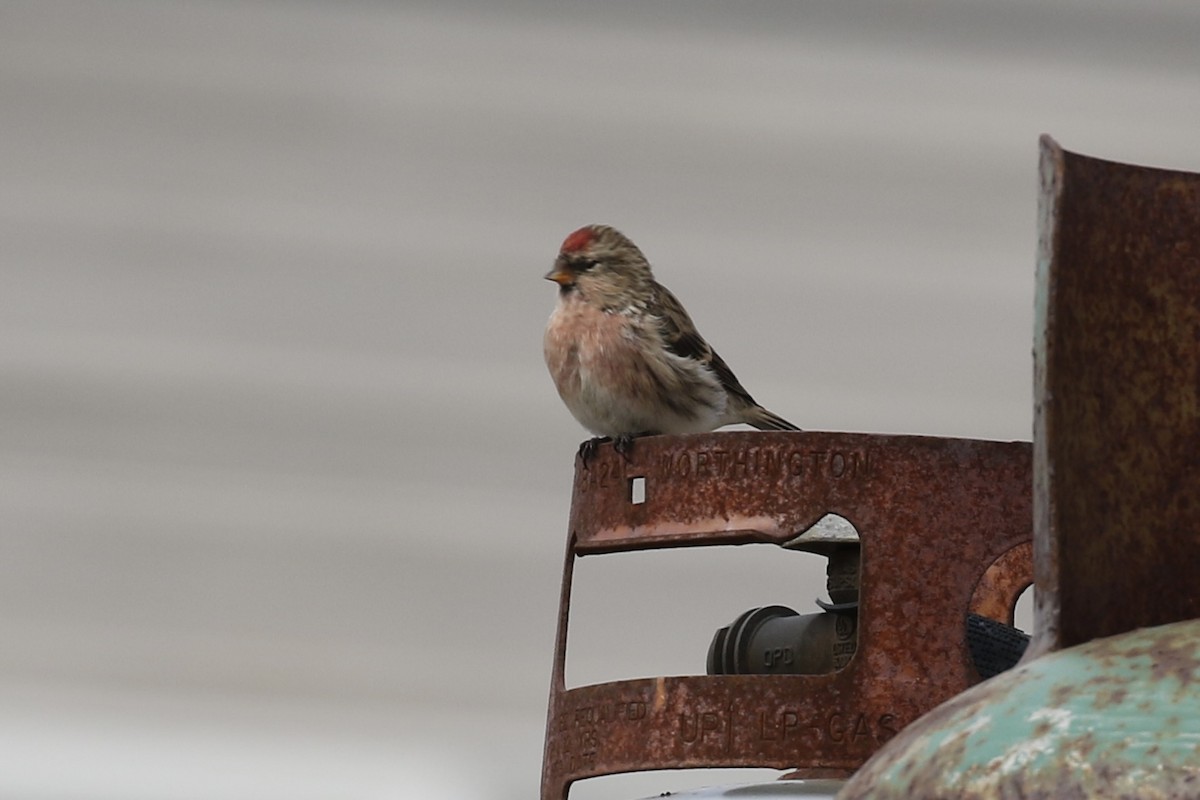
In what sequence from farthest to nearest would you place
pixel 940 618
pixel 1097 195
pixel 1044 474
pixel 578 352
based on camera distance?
1. pixel 578 352
2. pixel 940 618
3. pixel 1097 195
4. pixel 1044 474

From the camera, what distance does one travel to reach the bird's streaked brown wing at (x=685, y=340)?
5.07 m

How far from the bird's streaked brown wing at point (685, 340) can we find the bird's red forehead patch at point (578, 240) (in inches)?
11.9

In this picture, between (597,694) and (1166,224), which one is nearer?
(1166,224)

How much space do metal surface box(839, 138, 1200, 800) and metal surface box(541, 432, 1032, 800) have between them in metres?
1.29

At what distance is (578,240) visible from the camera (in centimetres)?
496

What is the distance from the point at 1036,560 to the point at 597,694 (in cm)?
163

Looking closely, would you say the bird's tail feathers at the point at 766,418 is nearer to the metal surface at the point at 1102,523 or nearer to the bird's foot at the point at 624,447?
the bird's foot at the point at 624,447

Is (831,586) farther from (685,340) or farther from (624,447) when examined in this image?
(685,340)

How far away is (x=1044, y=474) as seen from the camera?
3.21ft

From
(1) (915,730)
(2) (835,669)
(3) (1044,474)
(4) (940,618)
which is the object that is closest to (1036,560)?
(3) (1044,474)

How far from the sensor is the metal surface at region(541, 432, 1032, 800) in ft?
7.81

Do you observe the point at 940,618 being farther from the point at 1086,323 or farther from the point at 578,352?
the point at 578,352

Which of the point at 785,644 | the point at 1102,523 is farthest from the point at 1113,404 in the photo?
the point at 785,644

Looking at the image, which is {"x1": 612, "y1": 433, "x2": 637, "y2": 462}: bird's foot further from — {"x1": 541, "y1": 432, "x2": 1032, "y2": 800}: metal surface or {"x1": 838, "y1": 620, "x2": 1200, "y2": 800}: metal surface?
{"x1": 838, "y1": 620, "x2": 1200, "y2": 800}: metal surface
